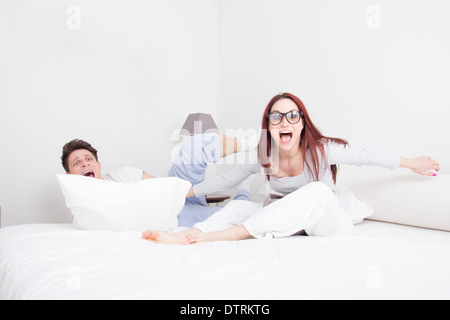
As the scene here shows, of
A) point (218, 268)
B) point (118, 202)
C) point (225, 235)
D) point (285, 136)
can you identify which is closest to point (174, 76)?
point (285, 136)

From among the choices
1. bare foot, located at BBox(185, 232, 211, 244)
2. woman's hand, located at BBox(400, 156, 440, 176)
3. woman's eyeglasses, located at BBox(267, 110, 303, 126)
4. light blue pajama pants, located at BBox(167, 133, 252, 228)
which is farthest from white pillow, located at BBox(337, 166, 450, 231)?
bare foot, located at BBox(185, 232, 211, 244)

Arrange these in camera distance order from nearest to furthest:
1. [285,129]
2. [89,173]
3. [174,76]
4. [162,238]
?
[162,238]
[285,129]
[89,173]
[174,76]

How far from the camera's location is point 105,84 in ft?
8.81

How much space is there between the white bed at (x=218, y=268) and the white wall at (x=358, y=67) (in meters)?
1.00

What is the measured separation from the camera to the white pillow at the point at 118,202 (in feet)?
4.24

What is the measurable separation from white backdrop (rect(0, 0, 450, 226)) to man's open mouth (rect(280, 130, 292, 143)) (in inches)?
37.1

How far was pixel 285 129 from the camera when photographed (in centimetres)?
153

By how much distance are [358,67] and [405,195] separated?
3.46 feet

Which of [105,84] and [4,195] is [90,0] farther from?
[4,195]

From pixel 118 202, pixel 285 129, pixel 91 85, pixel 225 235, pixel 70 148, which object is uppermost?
pixel 91 85

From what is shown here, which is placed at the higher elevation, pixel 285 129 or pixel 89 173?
pixel 285 129

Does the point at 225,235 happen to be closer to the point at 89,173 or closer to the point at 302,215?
the point at 302,215

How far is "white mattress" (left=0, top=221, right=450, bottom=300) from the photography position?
2.30ft

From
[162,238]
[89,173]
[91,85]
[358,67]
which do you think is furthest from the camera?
[91,85]
